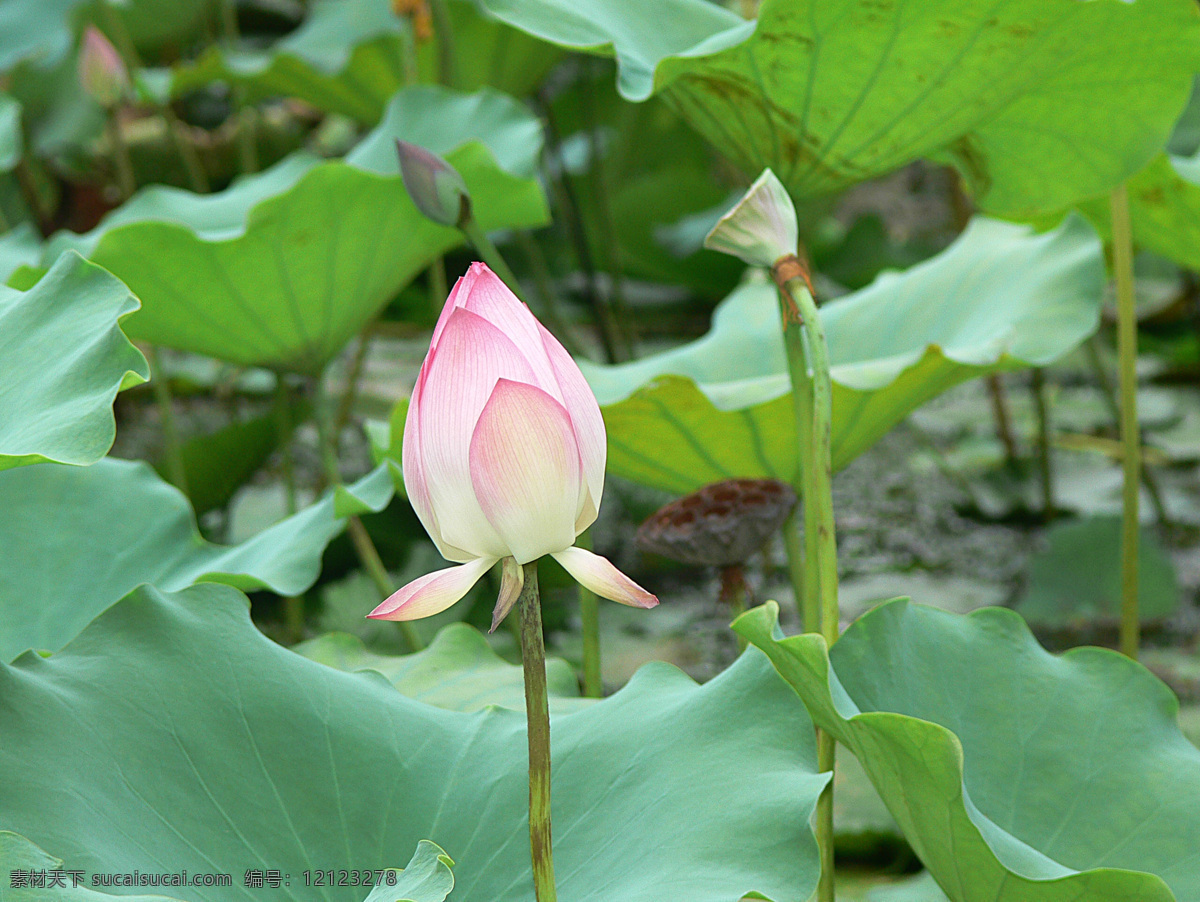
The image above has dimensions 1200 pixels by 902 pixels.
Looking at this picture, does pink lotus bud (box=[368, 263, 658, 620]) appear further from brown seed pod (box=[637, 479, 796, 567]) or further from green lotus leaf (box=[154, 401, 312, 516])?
green lotus leaf (box=[154, 401, 312, 516])

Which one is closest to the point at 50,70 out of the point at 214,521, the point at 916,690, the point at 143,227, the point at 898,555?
the point at 214,521

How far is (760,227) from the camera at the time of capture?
579 mm

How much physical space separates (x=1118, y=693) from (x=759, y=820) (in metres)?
0.31

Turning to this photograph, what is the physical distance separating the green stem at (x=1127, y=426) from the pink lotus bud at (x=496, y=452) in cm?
85

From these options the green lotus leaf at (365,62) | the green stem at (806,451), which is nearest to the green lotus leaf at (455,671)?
the green stem at (806,451)

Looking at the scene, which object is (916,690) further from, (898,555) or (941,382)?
(898,555)

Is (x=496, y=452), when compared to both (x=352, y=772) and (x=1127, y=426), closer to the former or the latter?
(x=352, y=772)

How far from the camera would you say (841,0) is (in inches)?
29.4

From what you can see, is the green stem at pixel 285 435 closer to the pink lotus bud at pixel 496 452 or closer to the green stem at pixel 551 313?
the green stem at pixel 551 313

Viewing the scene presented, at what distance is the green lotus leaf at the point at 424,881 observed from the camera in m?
0.44

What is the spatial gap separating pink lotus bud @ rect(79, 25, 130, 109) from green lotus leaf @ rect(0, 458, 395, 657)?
0.90m

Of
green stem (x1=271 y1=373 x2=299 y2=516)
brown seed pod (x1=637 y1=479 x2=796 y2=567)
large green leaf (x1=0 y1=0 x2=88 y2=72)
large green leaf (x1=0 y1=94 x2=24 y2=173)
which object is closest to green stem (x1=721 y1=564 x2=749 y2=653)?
brown seed pod (x1=637 y1=479 x2=796 y2=567)

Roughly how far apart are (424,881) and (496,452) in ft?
0.65

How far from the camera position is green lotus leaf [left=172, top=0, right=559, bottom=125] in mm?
1853
